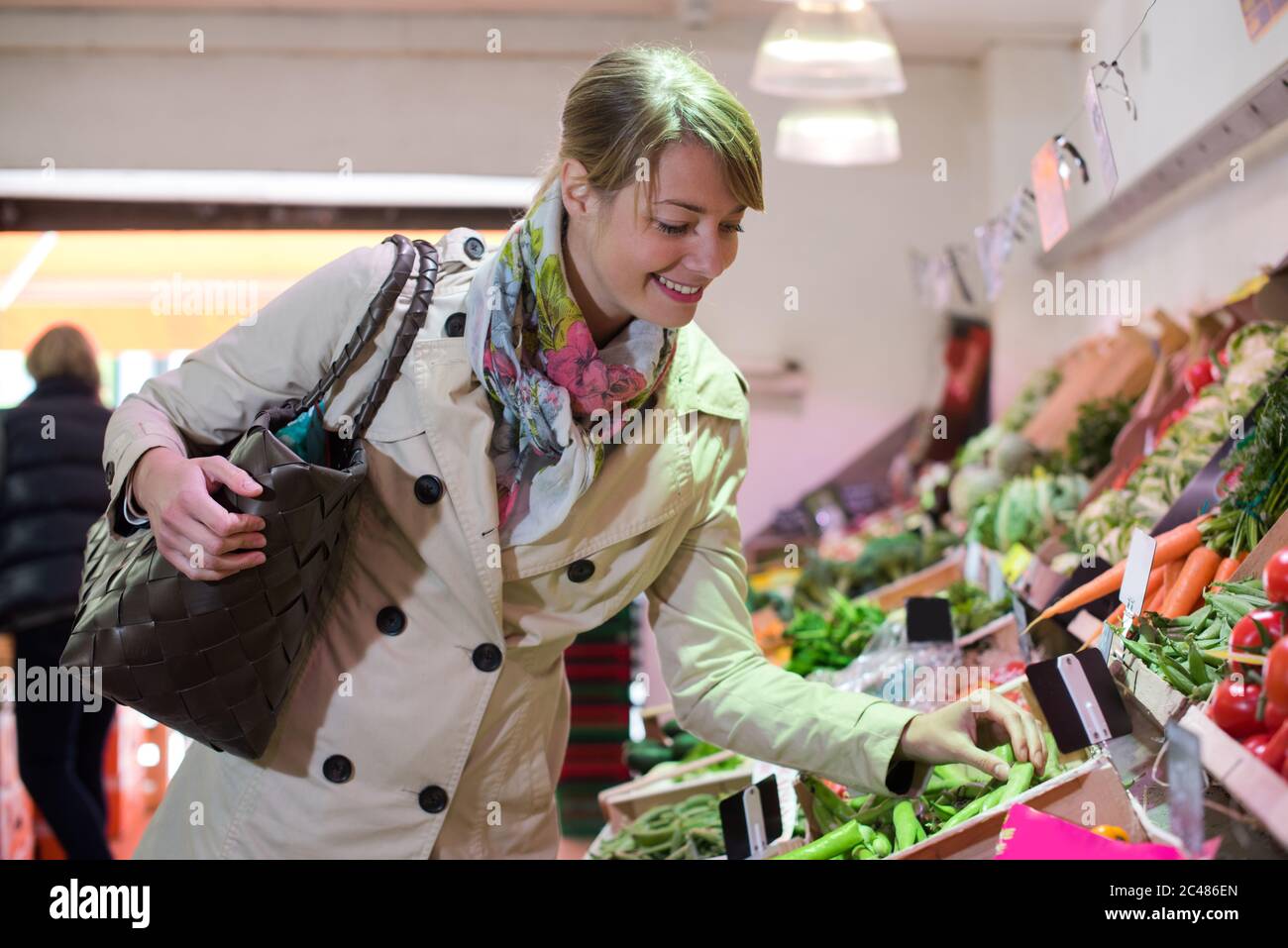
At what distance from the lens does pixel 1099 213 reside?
499 centimetres

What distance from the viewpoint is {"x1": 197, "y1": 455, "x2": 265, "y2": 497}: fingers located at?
1.48 meters

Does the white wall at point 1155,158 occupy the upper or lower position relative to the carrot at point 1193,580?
upper

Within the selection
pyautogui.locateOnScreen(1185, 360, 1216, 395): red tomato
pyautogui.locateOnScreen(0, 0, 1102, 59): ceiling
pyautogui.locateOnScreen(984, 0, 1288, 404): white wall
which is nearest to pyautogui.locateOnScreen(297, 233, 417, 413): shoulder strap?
pyautogui.locateOnScreen(984, 0, 1288, 404): white wall

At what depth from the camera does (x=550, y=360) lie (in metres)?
1.64

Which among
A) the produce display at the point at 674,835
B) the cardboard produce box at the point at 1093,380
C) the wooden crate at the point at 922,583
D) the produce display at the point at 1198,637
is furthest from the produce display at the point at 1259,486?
the cardboard produce box at the point at 1093,380

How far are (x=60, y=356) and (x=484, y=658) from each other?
10.3ft

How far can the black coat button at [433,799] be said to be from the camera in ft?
5.76

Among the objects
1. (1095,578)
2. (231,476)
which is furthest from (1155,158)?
(231,476)

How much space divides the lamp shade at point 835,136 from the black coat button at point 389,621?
3.55 m

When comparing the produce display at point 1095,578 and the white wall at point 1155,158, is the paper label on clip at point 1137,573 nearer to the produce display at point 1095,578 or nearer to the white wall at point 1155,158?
the produce display at point 1095,578

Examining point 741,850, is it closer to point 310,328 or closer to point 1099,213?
point 310,328

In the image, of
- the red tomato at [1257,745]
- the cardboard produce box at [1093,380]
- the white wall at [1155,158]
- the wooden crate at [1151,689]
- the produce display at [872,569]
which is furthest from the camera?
the produce display at [872,569]

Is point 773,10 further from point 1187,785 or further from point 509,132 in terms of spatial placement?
point 1187,785
